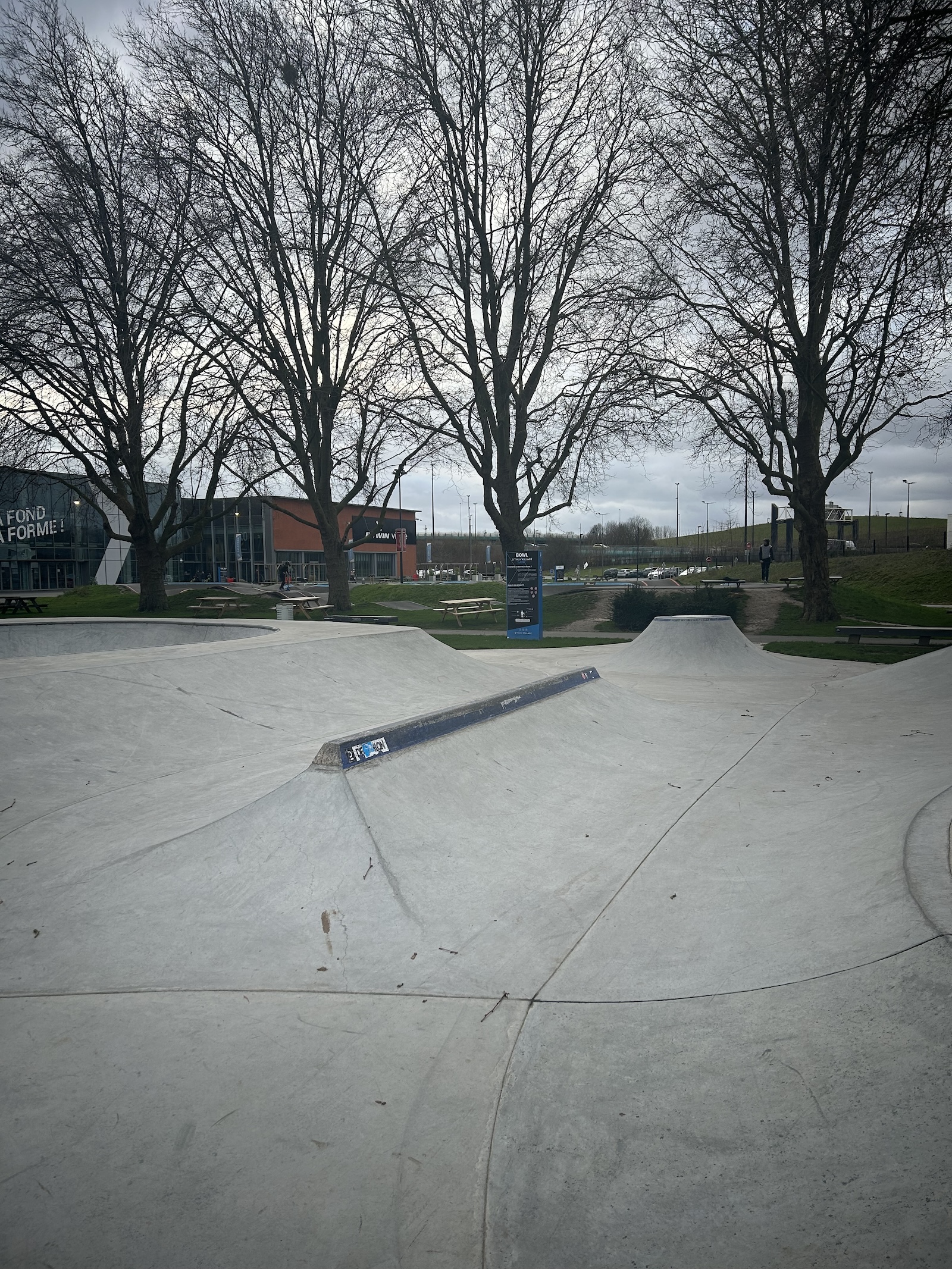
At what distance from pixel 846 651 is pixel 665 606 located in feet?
21.7

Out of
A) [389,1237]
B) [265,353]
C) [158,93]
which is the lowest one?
[389,1237]

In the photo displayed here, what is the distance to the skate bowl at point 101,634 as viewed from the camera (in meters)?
14.4

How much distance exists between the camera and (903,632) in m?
15.9

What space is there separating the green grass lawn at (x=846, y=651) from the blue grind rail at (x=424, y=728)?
30.2 feet

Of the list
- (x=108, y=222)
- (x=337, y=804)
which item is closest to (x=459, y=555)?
(x=108, y=222)

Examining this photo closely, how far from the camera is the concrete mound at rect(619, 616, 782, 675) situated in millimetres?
13305

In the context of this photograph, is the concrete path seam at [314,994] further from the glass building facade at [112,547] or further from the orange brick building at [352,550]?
the orange brick building at [352,550]

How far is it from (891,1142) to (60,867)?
13.8ft

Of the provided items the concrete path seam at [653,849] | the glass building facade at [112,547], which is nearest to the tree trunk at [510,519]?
the concrete path seam at [653,849]

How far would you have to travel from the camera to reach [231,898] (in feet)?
12.9

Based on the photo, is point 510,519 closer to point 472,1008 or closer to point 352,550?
point 472,1008

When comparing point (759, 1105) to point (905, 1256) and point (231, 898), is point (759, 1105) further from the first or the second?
point (231, 898)

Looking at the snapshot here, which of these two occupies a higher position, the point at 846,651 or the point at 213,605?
the point at 213,605

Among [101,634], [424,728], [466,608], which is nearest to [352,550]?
[466,608]
